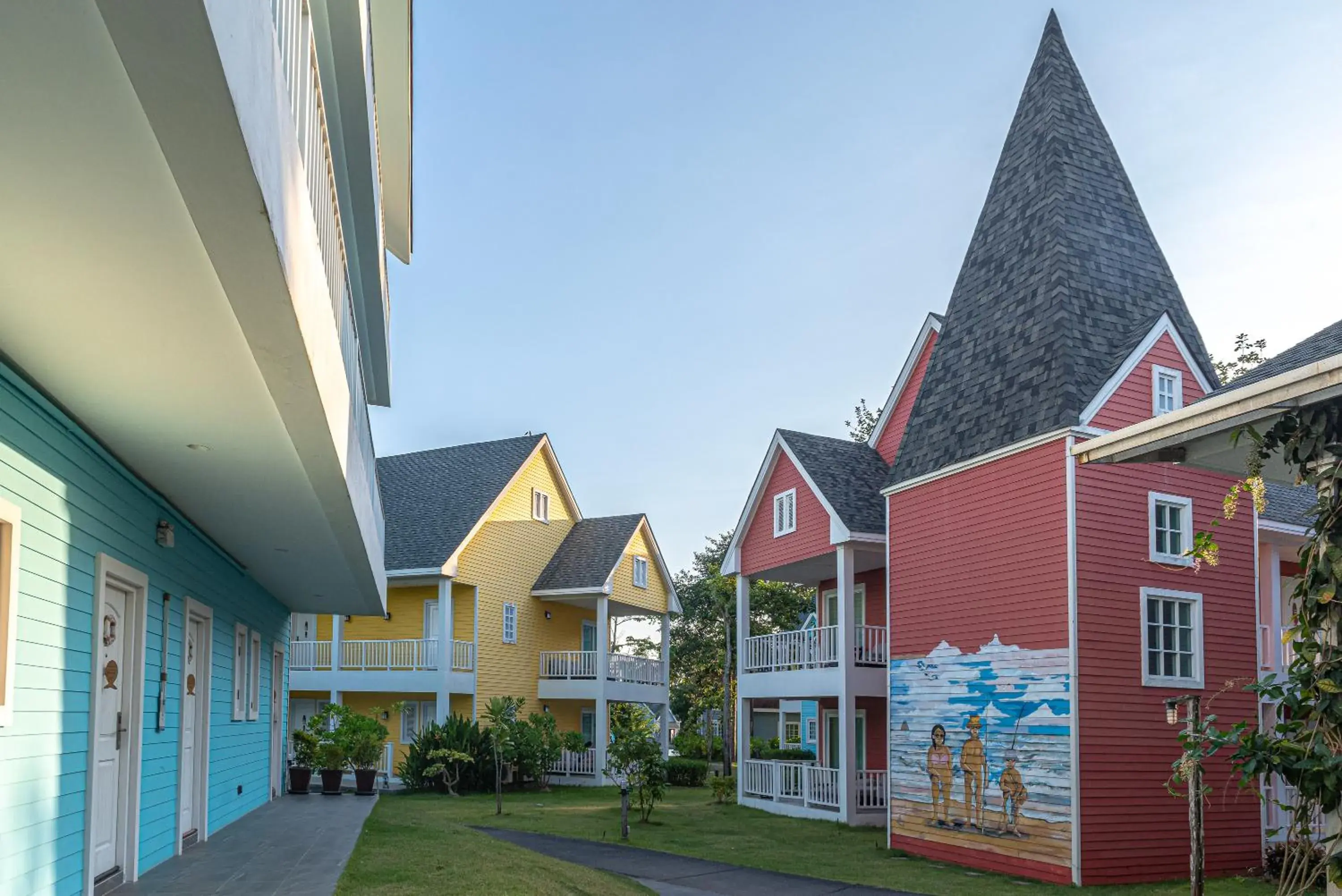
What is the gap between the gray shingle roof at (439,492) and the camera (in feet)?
95.4

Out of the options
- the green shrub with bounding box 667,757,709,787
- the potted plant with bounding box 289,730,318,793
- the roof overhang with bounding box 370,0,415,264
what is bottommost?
the green shrub with bounding box 667,757,709,787

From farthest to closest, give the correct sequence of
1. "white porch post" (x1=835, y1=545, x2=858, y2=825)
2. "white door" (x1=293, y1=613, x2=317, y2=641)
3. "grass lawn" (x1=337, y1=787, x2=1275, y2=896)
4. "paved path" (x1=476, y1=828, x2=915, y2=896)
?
"white door" (x1=293, y1=613, x2=317, y2=641) → "white porch post" (x1=835, y1=545, x2=858, y2=825) → "paved path" (x1=476, y1=828, x2=915, y2=896) → "grass lawn" (x1=337, y1=787, x2=1275, y2=896)

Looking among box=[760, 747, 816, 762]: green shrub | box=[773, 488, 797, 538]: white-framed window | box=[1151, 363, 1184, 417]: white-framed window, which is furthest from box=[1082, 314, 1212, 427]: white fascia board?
box=[760, 747, 816, 762]: green shrub

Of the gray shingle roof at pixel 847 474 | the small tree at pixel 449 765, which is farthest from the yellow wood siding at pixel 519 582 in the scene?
the gray shingle roof at pixel 847 474

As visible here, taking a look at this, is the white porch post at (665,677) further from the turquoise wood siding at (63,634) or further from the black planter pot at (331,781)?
the turquoise wood siding at (63,634)

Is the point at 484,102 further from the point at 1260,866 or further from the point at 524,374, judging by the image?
the point at 1260,866

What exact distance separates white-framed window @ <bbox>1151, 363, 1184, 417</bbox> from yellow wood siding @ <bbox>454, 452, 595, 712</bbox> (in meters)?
17.7

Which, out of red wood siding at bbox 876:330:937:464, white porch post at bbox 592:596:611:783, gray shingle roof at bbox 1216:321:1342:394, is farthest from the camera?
white porch post at bbox 592:596:611:783

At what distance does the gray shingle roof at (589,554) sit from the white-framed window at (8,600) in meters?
24.7

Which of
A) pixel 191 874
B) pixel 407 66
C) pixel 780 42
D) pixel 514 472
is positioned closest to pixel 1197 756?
pixel 191 874

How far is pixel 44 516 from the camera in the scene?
23.2 ft

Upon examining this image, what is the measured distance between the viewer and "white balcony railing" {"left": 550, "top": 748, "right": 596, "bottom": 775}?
30.2m

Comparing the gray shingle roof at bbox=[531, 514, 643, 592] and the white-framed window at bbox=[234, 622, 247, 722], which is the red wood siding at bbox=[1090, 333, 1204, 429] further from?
the gray shingle roof at bbox=[531, 514, 643, 592]

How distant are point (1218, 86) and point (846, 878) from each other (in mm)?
10501
